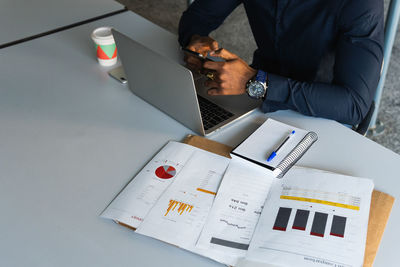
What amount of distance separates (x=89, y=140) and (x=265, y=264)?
0.61 metres

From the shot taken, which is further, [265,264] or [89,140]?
[89,140]

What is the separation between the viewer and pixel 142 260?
2.84 feet

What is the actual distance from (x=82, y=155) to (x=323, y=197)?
0.63 metres

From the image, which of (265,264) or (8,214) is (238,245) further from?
(8,214)

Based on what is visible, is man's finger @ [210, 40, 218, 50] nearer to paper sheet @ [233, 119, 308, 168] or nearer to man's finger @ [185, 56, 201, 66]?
man's finger @ [185, 56, 201, 66]

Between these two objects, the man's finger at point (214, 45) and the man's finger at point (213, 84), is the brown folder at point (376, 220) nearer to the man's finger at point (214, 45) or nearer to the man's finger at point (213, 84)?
the man's finger at point (213, 84)

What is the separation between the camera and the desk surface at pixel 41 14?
5.56 ft

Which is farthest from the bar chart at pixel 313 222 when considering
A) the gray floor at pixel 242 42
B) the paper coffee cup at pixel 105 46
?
the gray floor at pixel 242 42

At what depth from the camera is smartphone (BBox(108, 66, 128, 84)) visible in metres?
1.42

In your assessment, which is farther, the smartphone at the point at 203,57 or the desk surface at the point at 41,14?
the desk surface at the point at 41,14

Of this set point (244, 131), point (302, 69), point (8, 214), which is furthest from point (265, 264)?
point (302, 69)

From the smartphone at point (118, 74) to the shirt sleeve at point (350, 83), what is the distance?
49 cm

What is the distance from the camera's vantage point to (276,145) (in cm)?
111

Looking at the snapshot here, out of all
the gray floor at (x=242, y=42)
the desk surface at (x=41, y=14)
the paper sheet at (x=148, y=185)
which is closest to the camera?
the paper sheet at (x=148, y=185)
